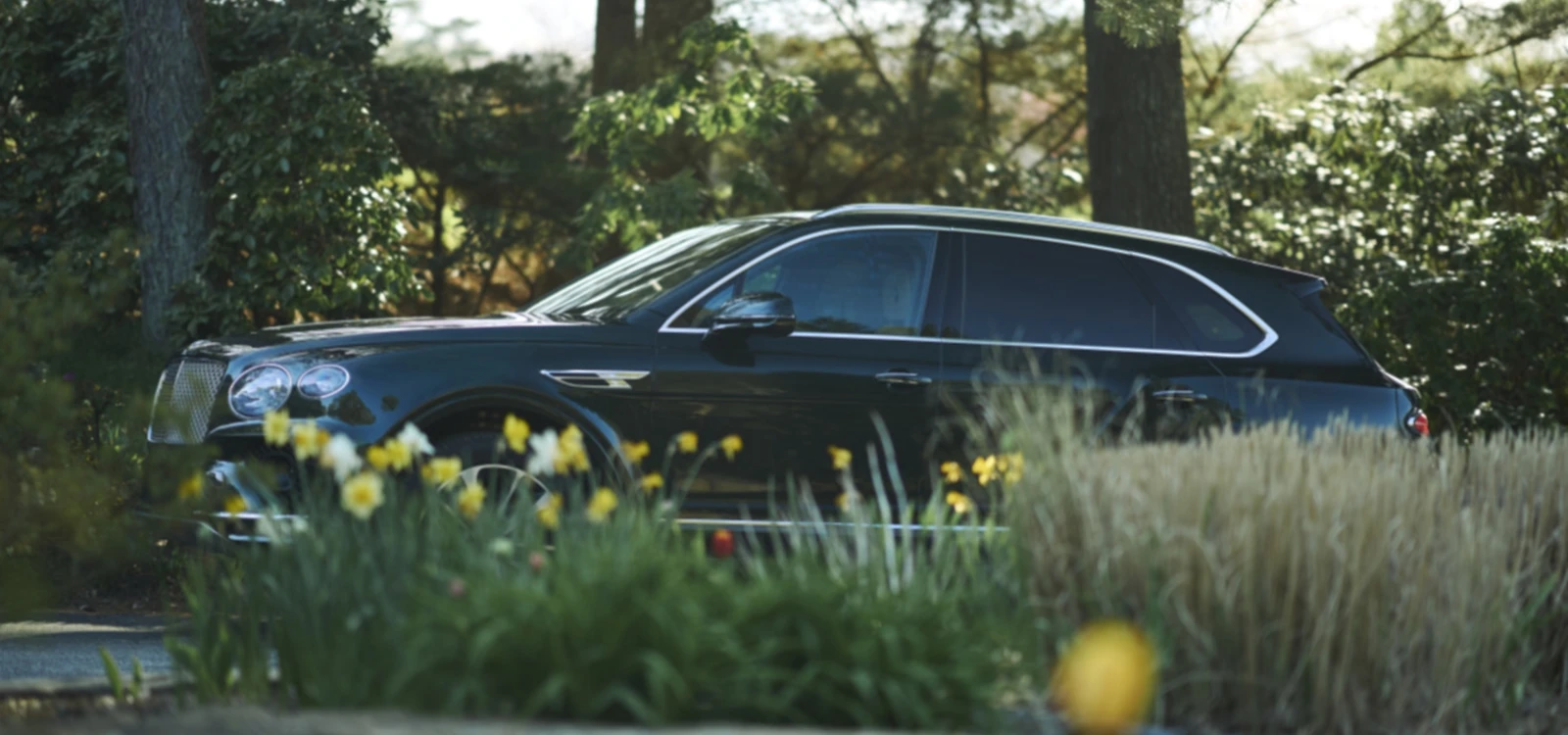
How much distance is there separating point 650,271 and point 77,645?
9.23ft

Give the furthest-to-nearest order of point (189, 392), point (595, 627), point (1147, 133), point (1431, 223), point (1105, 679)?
point (1431, 223) < point (1147, 133) < point (189, 392) < point (1105, 679) < point (595, 627)

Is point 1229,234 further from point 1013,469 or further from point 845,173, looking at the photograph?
point 1013,469

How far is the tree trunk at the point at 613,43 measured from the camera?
17.4 meters

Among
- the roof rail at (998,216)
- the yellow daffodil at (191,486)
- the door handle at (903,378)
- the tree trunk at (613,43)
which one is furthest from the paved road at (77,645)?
the tree trunk at (613,43)

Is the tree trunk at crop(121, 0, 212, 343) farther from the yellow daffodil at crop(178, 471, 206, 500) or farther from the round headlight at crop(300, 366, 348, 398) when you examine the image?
the yellow daffodil at crop(178, 471, 206, 500)

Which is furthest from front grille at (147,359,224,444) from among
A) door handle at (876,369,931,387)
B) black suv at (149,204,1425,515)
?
door handle at (876,369,931,387)

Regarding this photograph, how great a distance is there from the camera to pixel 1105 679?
3.83 meters

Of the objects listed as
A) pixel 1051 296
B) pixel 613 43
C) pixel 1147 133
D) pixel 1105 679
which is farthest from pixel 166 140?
pixel 1105 679

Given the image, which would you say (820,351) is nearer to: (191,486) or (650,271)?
(650,271)

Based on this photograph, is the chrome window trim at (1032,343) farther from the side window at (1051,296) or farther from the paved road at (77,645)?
the paved road at (77,645)

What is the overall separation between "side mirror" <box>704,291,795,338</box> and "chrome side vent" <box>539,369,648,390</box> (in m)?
0.37

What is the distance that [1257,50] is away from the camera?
21812 mm

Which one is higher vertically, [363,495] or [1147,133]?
[1147,133]

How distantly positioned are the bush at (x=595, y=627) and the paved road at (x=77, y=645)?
2128 mm
